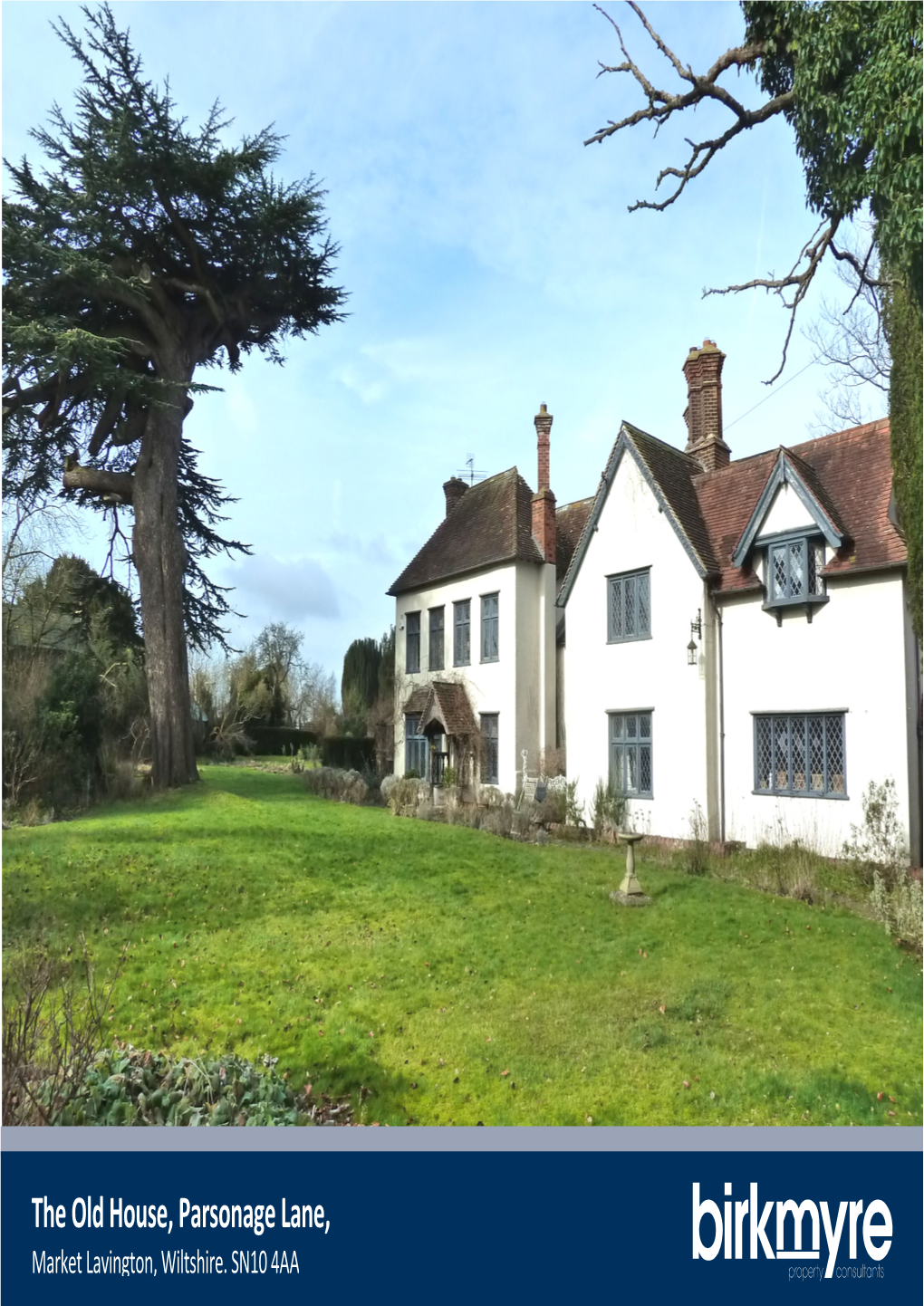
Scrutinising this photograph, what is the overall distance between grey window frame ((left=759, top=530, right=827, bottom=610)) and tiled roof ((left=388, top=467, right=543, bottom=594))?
234 inches

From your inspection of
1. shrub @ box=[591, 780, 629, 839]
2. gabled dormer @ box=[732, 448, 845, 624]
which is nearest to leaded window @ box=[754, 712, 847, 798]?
gabled dormer @ box=[732, 448, 845, 624]

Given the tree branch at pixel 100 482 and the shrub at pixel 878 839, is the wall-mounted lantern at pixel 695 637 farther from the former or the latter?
the tree branch at pixel 100 482

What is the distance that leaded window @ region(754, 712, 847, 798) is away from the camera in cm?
989

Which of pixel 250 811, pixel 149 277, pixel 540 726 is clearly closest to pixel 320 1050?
pixel 250 811

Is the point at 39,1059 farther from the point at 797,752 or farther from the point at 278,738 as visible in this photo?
the point at 278,738

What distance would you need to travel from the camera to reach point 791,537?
10.6 metres

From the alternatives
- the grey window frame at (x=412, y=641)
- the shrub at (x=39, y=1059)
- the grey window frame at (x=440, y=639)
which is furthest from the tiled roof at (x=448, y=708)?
the shrub at (x=39, y=1059)

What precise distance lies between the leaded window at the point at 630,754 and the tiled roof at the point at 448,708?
4217 millimetres

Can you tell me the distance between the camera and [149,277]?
845 cm

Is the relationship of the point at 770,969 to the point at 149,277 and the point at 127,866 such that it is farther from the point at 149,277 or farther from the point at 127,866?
the point at 149,277

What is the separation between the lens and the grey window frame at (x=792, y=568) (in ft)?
33.6

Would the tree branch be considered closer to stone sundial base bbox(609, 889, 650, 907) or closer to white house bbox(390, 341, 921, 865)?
white house bbox(390, 341, 921, 865)

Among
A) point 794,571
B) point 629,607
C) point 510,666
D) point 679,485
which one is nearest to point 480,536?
point 510,666
